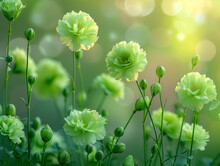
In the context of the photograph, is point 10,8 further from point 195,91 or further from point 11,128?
point 195,91

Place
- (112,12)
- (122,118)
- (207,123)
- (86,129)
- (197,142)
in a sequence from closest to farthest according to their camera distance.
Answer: (86,129) < (197,142) < (207,123) < (122,118) < (112,12)

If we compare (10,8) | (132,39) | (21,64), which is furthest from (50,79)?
(132,39)

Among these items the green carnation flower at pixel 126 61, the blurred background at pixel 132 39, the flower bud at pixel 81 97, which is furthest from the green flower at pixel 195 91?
the blurred background at pixel 132 39

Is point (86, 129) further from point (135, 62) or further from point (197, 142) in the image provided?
point (197, 142)

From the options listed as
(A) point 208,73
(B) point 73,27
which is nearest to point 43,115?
(A) point 208,73

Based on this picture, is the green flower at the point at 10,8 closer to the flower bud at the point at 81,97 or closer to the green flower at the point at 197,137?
the flower bud at the point at 81,97

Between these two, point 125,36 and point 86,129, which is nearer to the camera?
point 86,129
